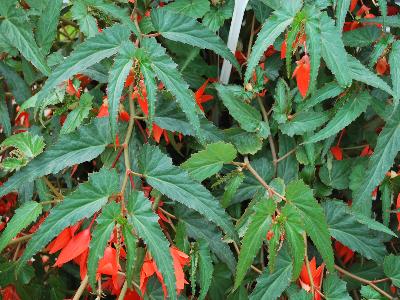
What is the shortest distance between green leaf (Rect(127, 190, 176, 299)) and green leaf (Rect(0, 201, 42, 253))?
159 mm

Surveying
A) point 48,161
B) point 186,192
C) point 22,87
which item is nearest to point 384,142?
point 186,192

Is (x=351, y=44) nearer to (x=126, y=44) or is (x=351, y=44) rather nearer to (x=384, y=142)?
(x=384, y=142)

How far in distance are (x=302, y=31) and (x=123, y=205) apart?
0.28 meters

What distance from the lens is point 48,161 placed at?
67 cm

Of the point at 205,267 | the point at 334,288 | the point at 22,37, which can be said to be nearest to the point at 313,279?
the point at 334,288

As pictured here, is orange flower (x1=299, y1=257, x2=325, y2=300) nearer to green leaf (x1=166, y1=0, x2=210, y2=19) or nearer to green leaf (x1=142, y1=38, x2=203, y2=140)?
green leaf (x1=142, y1=38, x2=203, y2=140)

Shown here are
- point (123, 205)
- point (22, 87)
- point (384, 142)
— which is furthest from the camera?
point (22, 87)

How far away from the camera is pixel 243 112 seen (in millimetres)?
769

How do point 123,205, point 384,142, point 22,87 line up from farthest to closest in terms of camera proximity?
point 22,87 → point 384,142 → point 123,205

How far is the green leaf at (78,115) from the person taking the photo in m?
0.73

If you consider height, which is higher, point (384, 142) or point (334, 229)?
point (384, 142)

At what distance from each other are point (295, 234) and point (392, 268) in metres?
0.20

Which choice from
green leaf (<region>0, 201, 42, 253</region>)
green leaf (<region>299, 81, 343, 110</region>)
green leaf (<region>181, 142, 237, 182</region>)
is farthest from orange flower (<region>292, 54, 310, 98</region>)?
green leaf (<region>0, 201, 42, 253</region>)

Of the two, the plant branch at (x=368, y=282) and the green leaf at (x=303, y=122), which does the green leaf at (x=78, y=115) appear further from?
the plant branch at (x=368, y=282)
